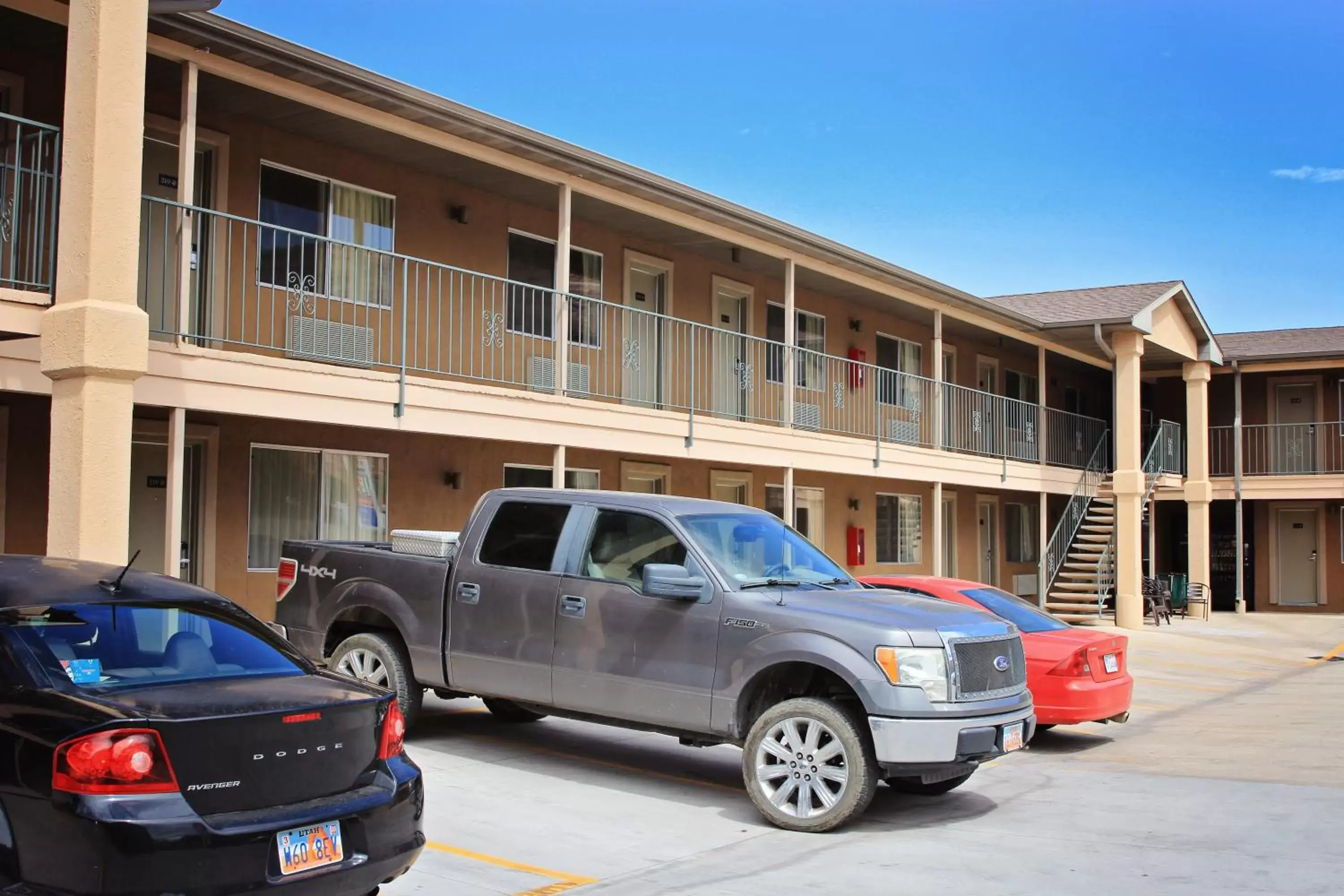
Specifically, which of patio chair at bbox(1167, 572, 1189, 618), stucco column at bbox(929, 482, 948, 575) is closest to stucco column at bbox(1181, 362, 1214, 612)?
patio chair at bbox(1167, 572, 1189, 618)

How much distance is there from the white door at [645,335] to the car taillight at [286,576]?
6.41 meters

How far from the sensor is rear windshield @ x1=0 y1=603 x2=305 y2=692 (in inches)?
187

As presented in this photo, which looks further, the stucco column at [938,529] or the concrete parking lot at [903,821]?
the stucco column at [938,529]

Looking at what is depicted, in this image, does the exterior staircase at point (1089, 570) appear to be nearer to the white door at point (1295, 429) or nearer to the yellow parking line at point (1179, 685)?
the white door at point (1295, 429)

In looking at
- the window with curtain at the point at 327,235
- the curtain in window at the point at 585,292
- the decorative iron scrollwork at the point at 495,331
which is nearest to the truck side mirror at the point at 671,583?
the window with curtain at the point at 327,235

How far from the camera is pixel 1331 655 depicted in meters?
21.0

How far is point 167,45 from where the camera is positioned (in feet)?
34.1

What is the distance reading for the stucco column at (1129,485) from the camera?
23.7 metres

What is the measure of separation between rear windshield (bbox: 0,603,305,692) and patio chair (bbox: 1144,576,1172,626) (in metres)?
21.8

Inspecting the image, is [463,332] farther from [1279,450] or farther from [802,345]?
[1279,450]

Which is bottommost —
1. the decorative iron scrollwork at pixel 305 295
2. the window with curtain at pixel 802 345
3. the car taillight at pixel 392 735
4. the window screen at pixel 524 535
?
the car taillight at pixel 392 735

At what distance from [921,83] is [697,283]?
28.1 m

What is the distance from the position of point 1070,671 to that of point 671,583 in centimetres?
455

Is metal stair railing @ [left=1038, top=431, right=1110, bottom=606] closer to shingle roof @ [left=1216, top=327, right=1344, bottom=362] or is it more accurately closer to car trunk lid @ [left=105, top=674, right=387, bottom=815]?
shingle roof @ [left=1216, top=327, right=1344, bottom=362]
